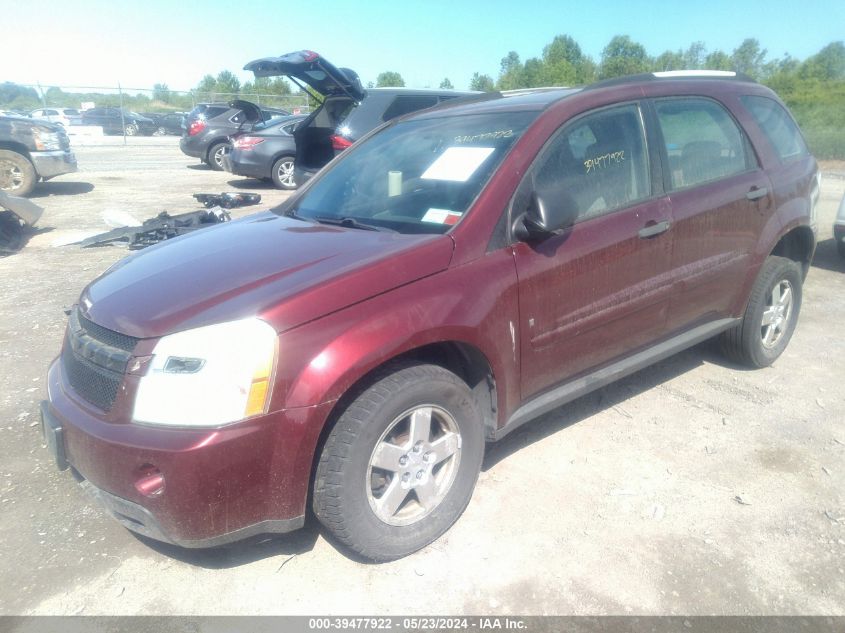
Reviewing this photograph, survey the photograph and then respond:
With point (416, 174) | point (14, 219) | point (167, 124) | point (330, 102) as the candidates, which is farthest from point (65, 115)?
point (416, 174)

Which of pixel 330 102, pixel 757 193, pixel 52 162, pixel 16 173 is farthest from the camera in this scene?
pixel 52 162

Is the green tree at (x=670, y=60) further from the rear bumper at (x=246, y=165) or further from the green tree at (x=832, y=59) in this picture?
the rear bumper at (x=246, y=165)

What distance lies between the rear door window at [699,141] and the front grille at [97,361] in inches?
112

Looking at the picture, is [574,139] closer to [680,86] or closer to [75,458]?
[680,86]

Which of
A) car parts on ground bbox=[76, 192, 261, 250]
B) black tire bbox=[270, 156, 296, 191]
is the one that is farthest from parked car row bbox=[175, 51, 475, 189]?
car parts on ground bbox=[76, 192, 261, 250]

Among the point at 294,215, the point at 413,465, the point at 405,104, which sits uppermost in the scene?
the point at 405,104

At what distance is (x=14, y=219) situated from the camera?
8461 millimetres

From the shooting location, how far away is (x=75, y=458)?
8.26ft

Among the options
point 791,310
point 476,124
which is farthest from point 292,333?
point 791,310

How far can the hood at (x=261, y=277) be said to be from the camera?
237 centimetres

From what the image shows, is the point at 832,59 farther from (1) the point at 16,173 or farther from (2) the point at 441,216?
(2) the point at 441,216

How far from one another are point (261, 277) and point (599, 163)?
70.1 inches

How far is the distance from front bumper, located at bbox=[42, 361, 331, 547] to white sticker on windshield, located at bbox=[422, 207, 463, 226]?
3.38 feet


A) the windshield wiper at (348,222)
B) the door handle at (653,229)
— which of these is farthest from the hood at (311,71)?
the door handle at (653,229)
